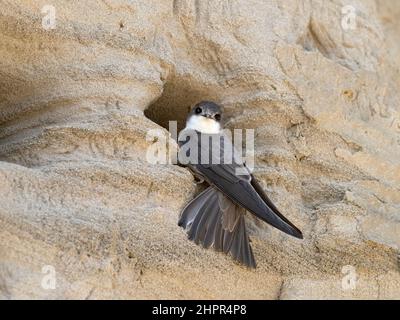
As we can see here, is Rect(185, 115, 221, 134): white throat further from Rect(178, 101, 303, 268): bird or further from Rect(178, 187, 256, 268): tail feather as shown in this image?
Rect(178, 187, 256, 268): tail feather

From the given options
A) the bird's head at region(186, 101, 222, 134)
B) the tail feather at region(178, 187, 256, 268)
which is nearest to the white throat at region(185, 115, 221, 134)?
the bird's head at region(186, 101, 222, 134)

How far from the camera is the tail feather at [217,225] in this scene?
2469mm

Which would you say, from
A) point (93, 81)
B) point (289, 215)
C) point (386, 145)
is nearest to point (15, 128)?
point (93, 81)

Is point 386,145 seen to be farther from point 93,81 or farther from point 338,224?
point 93,81

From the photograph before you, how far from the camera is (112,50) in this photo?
2.77 metres

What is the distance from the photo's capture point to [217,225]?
2.56 m

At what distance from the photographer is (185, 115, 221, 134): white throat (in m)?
3.00

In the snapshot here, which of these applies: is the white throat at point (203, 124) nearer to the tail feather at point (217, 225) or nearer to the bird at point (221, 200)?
the bird at point (221, 200)

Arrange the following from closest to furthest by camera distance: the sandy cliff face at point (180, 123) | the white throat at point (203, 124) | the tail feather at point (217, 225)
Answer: the sandy cliff face at point (180, 123) → the tail feather at point (217, 225) → the white throat at point (203, 124)

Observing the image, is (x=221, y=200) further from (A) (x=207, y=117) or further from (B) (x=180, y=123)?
(B) (x=180, y=123)

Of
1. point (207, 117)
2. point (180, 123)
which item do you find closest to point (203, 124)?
point (207, 117)

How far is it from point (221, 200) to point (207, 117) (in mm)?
430

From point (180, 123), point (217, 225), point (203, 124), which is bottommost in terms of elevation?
point (217, 225)

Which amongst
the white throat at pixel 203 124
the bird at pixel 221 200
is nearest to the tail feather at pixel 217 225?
the bird at pixel 221 200
